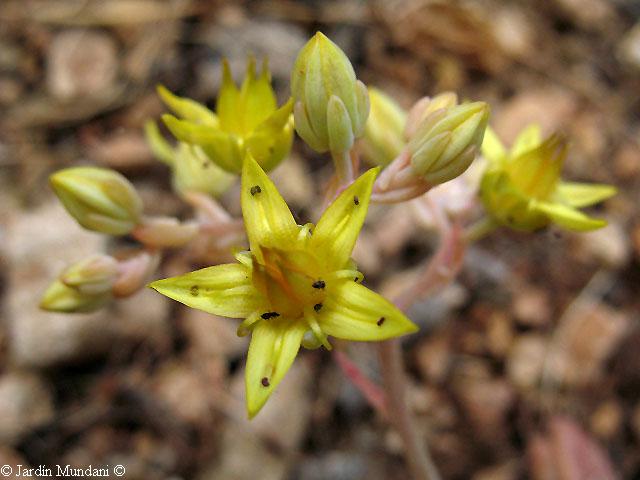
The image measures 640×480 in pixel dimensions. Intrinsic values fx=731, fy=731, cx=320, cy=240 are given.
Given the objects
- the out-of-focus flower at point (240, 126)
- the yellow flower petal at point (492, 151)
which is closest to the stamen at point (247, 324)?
the out-of-focus flower at point (240, 126)

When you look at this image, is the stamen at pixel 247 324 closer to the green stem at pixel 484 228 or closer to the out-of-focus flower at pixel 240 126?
the out-of-focus flower at pixel 240 126

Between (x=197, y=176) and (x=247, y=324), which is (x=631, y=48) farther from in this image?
(x=247, y=324)

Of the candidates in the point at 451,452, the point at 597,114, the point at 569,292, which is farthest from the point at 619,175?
the point at 451,452

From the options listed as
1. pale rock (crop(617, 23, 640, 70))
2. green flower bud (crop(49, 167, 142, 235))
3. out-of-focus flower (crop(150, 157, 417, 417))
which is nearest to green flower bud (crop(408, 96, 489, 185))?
out-of-focus flower (crop(150, 157, 417, 417))

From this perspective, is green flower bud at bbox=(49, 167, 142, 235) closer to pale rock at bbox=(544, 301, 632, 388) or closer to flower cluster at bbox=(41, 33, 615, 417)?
flower cluster at bbox=(41, 33, 615, 417)

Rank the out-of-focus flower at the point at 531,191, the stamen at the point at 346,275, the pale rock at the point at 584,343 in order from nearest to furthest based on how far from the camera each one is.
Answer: the stamen at the point at 346,275, the out-of-focus flower at the point at 531,191, the pale rock at the point at 584,343

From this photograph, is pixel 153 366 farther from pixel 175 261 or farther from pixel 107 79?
pixel 107 79

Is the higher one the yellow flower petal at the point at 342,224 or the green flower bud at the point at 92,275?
the yellow flower petal at the point at 342,224
